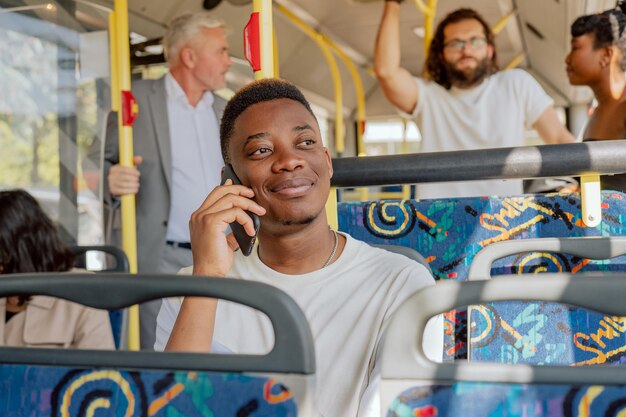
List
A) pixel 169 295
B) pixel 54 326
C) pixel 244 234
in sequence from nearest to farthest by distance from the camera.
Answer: pixel 169 295 → pixel 244 234 → pixel 54 326

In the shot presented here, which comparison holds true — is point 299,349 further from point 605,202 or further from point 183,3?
point 183,3

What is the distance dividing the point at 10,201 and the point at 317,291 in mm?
1370

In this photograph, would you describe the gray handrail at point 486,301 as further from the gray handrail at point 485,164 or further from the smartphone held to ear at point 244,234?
the gray handrail at point 485,164

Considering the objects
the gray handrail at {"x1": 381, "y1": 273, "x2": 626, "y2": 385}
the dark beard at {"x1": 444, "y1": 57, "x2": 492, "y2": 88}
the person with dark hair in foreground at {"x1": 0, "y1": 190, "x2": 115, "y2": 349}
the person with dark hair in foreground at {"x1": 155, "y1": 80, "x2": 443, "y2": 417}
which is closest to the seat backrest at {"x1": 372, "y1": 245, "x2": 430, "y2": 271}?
the person with dark hair in foreground at {"x1": 155, "y1": 80, "x2": 443, "y2": 417}

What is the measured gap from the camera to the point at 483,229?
1.78 meters

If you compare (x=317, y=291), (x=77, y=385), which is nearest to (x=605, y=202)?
(x=317, y=291)

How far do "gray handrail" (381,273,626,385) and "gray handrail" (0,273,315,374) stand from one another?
0.10 m

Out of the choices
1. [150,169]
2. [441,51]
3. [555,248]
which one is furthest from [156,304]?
[555,248]

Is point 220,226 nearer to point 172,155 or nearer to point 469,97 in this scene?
point 469,97

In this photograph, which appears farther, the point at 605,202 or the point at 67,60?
the point at 67,60

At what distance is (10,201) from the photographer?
248cm

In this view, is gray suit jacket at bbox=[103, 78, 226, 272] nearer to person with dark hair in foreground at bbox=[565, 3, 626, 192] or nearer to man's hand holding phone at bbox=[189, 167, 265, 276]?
person with dark hair in foreground at bbox=[565, 3, 626, 192]

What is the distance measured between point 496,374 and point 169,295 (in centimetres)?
38

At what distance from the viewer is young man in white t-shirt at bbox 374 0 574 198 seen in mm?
2674
